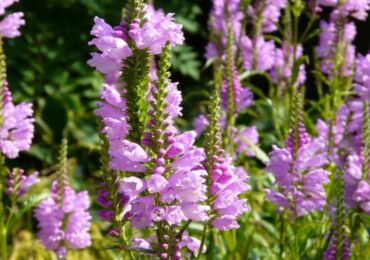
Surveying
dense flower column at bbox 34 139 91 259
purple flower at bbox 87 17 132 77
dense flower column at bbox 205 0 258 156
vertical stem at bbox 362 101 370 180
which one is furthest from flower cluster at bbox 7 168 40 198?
vertical stem at bbox 362 101 370 180

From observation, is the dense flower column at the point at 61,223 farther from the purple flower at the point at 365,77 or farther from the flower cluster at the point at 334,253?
the purple flower at the point at 365,77

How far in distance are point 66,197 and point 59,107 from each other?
3.50 meters

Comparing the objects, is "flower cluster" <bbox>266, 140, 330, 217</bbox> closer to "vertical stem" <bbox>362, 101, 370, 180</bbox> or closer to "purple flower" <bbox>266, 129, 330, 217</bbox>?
"purple flower" <bbox>266, 129, 330, 217</bbox>

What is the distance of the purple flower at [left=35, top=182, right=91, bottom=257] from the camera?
3346 millimetres

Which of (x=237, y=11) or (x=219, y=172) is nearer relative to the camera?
(x=219, y=172)

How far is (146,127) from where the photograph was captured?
6.44ft

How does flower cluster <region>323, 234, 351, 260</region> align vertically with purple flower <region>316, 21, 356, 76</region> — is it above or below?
below

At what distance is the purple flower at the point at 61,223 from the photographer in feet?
11.0

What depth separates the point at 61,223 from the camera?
3.35m

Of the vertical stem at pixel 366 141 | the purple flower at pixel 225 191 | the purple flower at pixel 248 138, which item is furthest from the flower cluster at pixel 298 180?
the purple flower at pixel 248 138

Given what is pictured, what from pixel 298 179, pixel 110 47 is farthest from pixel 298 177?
pixel 110 47

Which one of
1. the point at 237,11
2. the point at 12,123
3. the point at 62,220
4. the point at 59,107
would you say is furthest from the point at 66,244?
the point at 59,107

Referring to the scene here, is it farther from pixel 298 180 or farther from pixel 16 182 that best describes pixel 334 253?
pixel 16 182

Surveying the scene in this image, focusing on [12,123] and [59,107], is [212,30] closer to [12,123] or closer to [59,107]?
[12,123]
